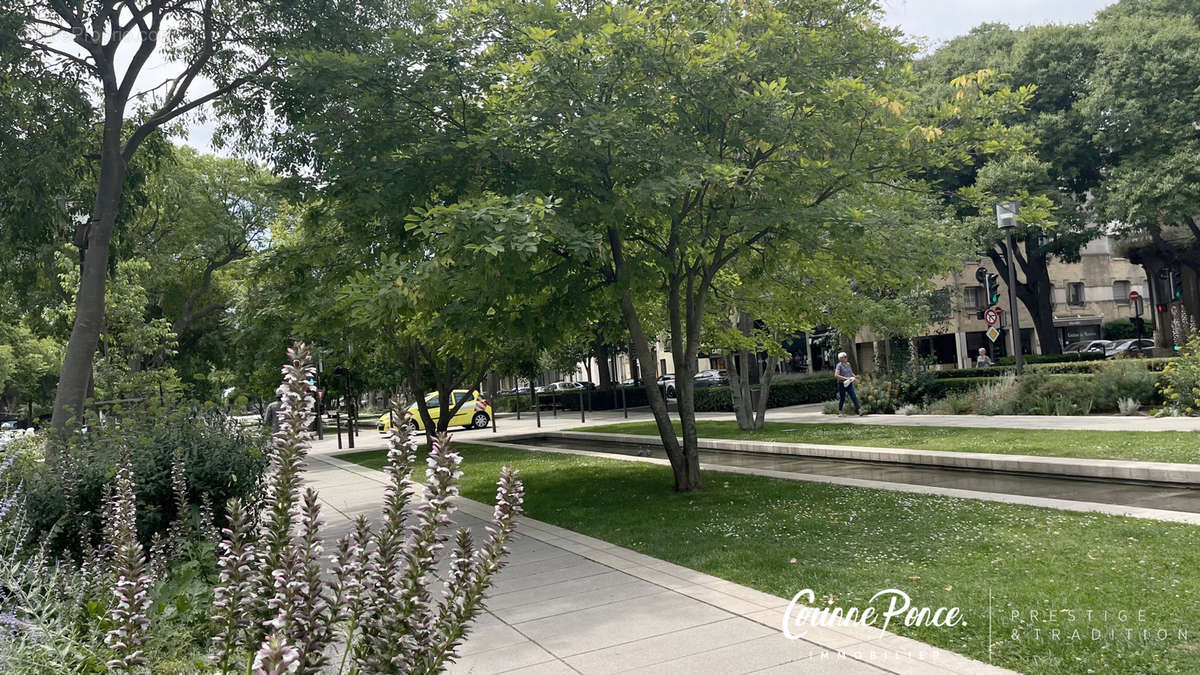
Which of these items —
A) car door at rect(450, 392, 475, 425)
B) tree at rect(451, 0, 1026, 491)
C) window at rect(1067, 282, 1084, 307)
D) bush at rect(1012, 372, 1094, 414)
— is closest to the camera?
tree at rect(451, 0, 1026, 491)

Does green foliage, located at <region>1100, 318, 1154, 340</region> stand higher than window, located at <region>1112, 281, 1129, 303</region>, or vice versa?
window, located at <region>1112, 281, 1129, 303</region>

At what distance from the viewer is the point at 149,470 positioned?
7477 mm

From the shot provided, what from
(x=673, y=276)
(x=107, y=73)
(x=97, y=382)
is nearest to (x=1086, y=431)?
(x=673, y=276)

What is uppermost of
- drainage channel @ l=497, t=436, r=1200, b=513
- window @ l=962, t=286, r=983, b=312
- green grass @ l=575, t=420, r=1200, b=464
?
window @ l=962, t=286, r=983, b=312

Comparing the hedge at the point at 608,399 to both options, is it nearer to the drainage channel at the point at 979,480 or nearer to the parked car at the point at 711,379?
the parked car at the point at 711,379

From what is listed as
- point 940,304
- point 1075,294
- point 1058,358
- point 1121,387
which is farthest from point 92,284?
point 1075,294

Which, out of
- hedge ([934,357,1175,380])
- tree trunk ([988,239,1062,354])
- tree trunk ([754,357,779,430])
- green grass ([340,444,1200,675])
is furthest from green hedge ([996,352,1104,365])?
green grass ([340,444,1200,675])

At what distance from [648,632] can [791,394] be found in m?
31.7

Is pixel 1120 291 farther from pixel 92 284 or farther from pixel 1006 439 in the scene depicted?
pixel 92 284

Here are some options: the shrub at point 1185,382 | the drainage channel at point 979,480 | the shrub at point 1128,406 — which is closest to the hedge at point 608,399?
the drainage channel at point 979,480

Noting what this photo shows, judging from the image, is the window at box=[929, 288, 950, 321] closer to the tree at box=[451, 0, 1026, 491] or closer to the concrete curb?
the concrete curb

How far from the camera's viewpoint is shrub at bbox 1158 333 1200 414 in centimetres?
1714

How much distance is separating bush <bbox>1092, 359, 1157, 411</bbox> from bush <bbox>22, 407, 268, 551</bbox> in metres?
18.9

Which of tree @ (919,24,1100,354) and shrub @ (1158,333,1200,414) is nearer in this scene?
shrub @ (1158,333,1200,414)
